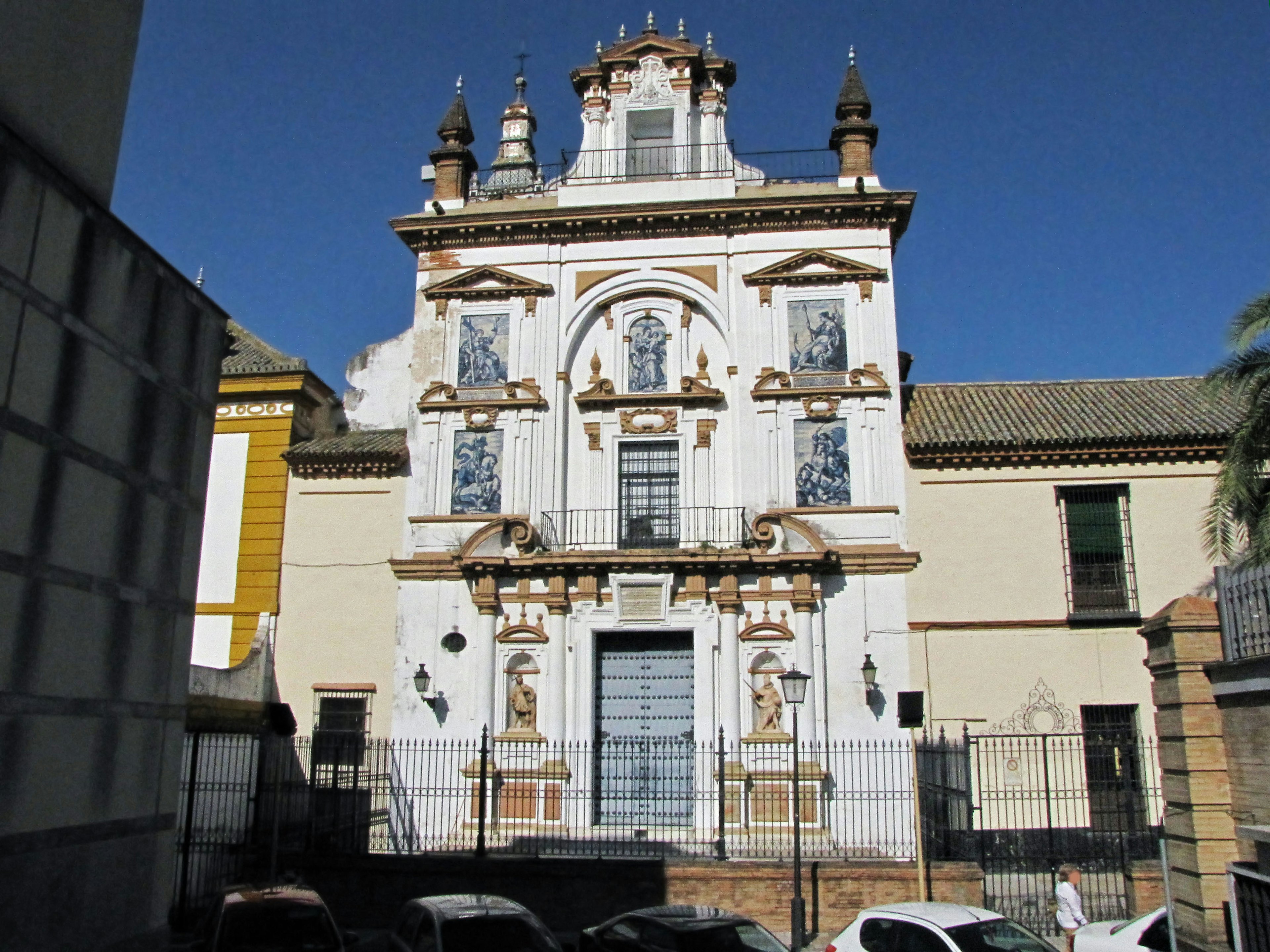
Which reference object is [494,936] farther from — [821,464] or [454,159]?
[454,159]

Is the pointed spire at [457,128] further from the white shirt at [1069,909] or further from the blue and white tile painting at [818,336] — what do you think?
the white shirt at [1069,909]

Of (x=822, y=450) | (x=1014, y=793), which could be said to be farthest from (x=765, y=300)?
(x=1014, y=793)

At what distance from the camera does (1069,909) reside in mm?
12266

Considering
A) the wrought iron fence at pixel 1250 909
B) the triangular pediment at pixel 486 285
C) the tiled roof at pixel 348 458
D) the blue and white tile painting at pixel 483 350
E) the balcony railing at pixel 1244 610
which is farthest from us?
the triangular pediment at pixel 486 285

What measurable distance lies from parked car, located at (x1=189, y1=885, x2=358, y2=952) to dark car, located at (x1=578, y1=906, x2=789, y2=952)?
9.14 feet

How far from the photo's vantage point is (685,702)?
1995 cm

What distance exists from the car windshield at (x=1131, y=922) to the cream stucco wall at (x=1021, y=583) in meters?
7.92

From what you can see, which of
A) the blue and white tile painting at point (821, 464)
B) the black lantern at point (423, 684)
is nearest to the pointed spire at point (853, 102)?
the blue and white tile painting at point (821, 464)

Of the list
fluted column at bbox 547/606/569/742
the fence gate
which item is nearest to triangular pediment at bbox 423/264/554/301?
fluted column at bbox 547/606/569/742

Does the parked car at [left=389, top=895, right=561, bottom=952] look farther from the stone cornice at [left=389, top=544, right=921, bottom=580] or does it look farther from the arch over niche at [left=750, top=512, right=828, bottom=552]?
the arch over niche at [left=750, top=512, right=828, bottom=552]

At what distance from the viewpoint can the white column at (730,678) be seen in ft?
62.6

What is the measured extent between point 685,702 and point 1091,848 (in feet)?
23.6

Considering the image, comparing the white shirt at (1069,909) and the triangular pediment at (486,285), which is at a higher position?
the triangular pediment at (486,285)

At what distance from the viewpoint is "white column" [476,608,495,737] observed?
1969 cm
